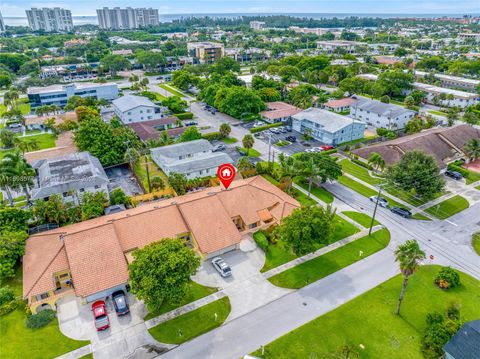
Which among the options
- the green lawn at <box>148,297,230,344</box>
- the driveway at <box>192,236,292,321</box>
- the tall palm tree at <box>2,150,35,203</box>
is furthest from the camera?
the tall palm tree at <box>2,150,35,203</box>

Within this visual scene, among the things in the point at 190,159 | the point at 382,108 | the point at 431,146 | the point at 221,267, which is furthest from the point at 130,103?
the point at 431,146

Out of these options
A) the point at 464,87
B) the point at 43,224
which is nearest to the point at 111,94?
the point at 43,224

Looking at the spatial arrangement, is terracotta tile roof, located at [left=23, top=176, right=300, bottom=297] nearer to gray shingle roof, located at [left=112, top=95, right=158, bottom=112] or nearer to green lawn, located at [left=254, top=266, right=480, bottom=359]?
green lawn, located at [left=254, top=266, right=480, bottom=359]

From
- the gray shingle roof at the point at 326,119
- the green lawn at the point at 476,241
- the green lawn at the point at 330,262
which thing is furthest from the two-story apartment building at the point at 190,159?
→ the green lawn at the point at 476,241

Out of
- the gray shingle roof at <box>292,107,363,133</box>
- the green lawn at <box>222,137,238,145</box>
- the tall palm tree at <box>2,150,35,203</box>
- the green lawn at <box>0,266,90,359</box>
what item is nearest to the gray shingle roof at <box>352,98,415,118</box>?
the gray shingle roof at <box>292,107,363,133</box>

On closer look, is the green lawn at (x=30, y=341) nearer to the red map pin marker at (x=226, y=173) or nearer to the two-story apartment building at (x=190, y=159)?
the red map pin marker at (x=226, y=173)

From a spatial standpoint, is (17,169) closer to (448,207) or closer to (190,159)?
(190,159)
